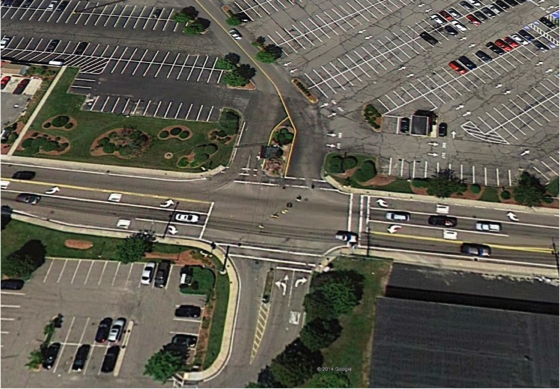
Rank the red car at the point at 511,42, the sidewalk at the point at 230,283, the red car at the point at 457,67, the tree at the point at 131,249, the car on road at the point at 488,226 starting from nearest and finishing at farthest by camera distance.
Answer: the sidewalk at the point at 230,283
the tree at the point at 131,249
the car on road at the point at 488,226
the red car at the point at 457,67
the red car at the point at 511,42

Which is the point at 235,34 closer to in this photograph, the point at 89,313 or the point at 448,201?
the point at 448,201

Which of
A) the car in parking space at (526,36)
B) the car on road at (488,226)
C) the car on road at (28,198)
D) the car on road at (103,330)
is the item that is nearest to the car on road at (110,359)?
the car on road at (103,330)

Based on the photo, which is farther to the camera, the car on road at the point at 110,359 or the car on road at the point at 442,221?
the car on road at the point at 442,221

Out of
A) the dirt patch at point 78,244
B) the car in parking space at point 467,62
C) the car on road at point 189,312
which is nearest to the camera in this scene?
the car on road at point 189,312

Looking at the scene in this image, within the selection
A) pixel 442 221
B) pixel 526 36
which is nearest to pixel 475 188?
pixel 442 221

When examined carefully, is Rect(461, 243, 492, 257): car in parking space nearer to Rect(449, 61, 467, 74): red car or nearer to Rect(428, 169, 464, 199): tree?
Rect(428, 169, 464, 199): tree

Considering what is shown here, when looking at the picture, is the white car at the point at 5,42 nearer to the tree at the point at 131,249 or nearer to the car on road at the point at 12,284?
the car on road at the point at 12,284

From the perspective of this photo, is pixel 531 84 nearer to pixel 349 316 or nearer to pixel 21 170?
pixel 349 316

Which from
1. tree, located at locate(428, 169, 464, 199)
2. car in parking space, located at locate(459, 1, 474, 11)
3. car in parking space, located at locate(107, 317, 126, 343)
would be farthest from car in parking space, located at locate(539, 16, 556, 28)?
car in parking space, located at locate(107, 317, 126, 343)
